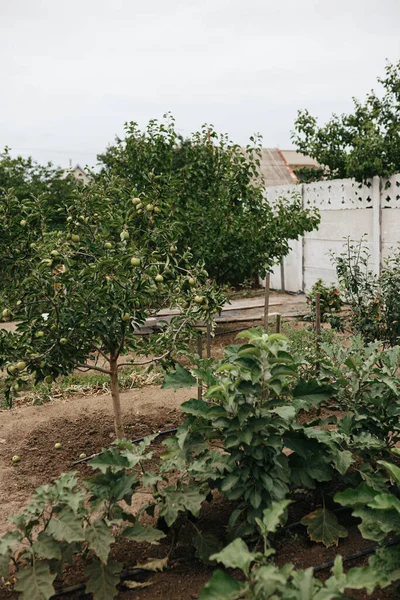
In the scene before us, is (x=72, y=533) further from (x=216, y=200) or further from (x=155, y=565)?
(x=216, y=200)

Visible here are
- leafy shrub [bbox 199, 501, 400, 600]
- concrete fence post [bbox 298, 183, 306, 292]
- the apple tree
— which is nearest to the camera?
leafy shrub [bbox 199, 501, 400, 600]

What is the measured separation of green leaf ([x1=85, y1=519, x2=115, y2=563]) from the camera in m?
2.69

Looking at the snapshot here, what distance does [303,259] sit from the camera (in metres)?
12.7

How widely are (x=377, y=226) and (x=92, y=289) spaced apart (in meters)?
7.31

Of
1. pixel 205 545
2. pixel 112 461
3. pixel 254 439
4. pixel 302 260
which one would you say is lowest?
pixel 205 545

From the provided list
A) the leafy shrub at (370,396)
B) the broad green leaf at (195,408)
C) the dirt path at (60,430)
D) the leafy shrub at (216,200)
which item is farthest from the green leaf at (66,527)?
the leafy shrub at (216,200)

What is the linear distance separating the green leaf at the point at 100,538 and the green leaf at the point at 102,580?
0.08 metres

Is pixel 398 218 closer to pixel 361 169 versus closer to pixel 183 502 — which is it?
pixel 361 169

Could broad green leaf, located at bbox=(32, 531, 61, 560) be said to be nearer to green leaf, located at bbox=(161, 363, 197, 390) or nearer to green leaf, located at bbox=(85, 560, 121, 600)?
green leaf, located at bbox=(85, 560, 121, 600)

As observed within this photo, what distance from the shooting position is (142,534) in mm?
2939

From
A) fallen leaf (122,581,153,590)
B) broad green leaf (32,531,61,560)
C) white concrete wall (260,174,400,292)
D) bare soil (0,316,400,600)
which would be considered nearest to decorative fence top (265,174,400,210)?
white concrete wall (260,174,400,292)

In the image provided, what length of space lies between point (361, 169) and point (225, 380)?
8.15m

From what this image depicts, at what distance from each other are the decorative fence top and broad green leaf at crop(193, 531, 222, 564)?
7.90 metres

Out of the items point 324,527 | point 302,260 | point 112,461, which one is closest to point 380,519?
point 324,527
